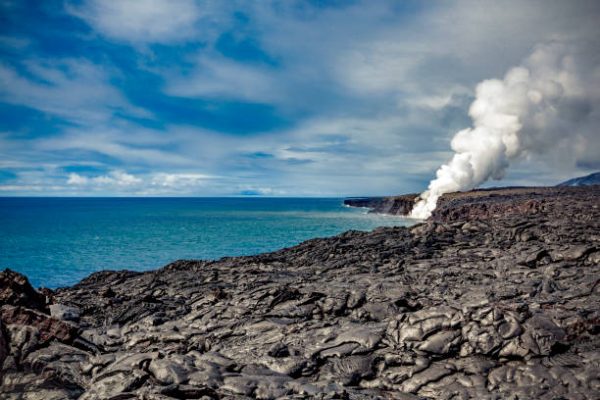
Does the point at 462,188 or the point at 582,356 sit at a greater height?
the point at 462,188

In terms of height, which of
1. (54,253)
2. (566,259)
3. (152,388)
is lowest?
(54,253)

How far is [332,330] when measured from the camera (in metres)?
15.4

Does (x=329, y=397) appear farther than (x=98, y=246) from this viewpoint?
No

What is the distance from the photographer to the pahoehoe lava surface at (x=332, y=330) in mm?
11547

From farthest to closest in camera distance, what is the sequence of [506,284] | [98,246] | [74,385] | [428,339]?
1. [98,246]
2. [506,284]
3. [428,339]
4. [74,385]

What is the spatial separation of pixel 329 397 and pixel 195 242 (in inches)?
2401

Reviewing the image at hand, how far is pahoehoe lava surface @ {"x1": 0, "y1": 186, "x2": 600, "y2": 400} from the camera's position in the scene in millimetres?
11547

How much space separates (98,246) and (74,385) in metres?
57.8

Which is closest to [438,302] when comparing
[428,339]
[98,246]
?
[428,339]

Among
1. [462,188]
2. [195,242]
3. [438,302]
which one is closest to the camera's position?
[438,302]

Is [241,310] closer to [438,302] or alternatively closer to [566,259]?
[438,302]

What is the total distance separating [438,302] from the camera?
18.0 metres

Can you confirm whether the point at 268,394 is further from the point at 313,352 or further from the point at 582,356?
the point at 582,356

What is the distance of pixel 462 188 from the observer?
114938 millimetres
